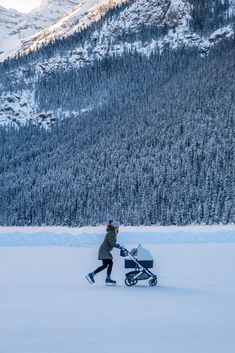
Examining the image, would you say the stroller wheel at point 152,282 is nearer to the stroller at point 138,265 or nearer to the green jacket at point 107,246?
the stroller at point 138,265

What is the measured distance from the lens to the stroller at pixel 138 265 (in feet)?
52.4

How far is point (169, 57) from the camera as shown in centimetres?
19838

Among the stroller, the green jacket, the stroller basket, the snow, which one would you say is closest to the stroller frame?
the stroller

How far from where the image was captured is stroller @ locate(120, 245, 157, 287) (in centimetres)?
1598

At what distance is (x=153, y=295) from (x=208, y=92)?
5201 inches

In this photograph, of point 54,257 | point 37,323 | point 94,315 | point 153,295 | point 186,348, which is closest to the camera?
point 186,348

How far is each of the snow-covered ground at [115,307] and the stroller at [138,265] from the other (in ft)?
0.87

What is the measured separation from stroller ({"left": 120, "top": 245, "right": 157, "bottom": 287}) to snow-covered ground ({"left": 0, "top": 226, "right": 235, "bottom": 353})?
10.4 inches

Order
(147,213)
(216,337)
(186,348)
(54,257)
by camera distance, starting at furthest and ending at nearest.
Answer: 1. (147,213)
2. (54,257)
3. (216,337)
4. (186,348)

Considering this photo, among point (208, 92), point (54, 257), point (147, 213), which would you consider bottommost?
point (147, 213)

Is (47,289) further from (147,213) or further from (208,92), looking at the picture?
(208,92)

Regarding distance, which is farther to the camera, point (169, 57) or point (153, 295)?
point (169, 57)

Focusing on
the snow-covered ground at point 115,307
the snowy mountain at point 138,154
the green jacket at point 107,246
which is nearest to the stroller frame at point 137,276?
the snow-covered ground at point 115,307

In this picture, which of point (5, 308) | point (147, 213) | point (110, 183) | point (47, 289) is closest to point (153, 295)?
point (47, 289)
